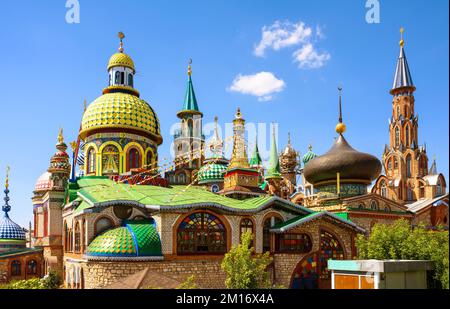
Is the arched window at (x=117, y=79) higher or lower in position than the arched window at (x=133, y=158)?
higher

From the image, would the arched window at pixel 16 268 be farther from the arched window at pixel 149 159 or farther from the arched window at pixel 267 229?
the arched window at pixel 267 229

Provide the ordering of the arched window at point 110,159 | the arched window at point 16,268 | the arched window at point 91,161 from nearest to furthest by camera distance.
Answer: the arched window at point 16,268 < the arched window at point 110,159 < the arched window at point 91,161

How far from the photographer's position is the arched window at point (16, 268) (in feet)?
103

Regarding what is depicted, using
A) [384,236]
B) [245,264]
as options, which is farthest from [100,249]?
[384,236]

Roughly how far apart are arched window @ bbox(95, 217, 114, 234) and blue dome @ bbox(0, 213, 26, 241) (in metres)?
18.8

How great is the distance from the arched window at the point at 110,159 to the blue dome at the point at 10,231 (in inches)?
497

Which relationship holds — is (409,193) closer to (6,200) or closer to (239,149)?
(239,149)

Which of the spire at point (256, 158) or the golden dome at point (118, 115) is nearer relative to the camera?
the golden dome at point (118, 115)

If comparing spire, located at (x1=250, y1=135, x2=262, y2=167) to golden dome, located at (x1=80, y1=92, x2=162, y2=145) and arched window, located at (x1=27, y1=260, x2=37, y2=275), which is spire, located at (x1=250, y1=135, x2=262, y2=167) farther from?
arched window, located at (x1=27, y1=260, x2=37, y2=275)

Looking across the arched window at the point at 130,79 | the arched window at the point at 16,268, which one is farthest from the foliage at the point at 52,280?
the arched window at the point at 130,79

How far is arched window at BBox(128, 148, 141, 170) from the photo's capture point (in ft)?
107

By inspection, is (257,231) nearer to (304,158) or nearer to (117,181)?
(117,181)

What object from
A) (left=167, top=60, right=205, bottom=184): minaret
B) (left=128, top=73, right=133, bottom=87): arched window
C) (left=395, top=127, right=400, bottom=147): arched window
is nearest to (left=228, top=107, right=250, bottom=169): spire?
(left=128, top=73, right=133, bottom=87): arched window
